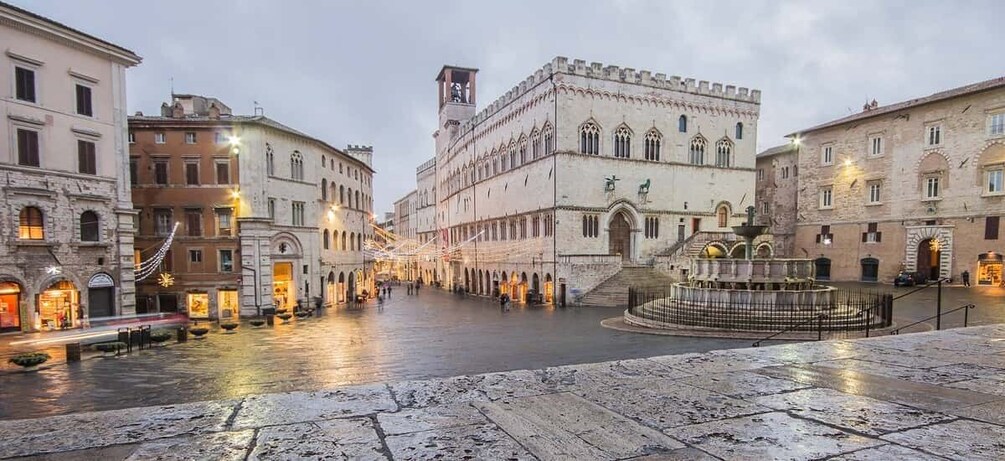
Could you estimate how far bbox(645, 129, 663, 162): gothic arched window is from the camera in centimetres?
3956

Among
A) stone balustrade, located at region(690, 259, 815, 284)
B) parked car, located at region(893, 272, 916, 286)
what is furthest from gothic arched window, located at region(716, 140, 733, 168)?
stone balustrade, located at region(690, 259, 815, 284)

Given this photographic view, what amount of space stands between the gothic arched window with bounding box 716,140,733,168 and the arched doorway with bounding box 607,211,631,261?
415 inches

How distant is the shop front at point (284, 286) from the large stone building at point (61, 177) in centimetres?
842

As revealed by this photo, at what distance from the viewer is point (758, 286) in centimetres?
2030

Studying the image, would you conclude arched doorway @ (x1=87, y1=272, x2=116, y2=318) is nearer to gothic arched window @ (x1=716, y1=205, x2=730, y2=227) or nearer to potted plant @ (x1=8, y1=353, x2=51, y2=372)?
potted plant @ (x1=8, y1=353, x2=51, y2=372)

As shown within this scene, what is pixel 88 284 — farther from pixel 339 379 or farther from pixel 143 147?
pixel 339 379

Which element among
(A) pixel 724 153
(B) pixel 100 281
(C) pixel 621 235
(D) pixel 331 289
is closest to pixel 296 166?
(D) pixel 331 289

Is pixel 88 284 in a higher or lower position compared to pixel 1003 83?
lower

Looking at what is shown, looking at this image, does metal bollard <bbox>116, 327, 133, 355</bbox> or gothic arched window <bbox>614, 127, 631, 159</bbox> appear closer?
metal bollard <bbox>116, 327, 133, 355</bbox>

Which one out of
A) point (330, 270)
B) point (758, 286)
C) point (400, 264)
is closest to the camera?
point (758, 286)

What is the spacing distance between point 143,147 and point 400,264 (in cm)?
5522

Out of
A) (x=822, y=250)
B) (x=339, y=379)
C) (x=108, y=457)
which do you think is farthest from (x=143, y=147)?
(x=822, y=250)

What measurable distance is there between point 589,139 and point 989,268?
2922 cm

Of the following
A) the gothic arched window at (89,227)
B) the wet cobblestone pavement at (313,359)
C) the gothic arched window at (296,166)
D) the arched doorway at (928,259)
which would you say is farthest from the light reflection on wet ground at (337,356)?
the gothic arched window at (296,166)
